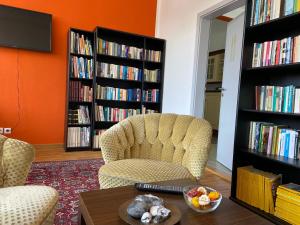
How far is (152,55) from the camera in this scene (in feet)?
13.1

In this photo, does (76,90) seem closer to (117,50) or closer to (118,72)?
(118,72)

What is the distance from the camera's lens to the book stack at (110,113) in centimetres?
365

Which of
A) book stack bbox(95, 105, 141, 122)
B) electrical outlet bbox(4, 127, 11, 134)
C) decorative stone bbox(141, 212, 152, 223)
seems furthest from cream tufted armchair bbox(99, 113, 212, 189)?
electrical outlet bbox(4, 127, 11, 134)

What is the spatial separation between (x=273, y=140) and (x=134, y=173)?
4.03 ft

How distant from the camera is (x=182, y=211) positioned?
1003mm

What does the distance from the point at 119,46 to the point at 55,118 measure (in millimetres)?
1478

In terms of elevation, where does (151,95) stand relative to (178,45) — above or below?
below

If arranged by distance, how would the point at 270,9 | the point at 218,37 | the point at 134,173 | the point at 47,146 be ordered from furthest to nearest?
the point at 218,37 < the point at 47,146 < the point at 270,9 < the point at 134,173

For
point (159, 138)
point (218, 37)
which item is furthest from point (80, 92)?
point (218, 37)

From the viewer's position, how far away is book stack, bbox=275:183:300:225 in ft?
5.38

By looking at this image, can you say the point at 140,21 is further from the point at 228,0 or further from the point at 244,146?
the point at 244,146

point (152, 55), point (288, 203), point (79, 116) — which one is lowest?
point (288, 203)

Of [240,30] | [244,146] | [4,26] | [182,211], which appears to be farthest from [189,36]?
[182,211]

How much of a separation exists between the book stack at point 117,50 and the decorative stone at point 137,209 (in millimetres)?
2976
